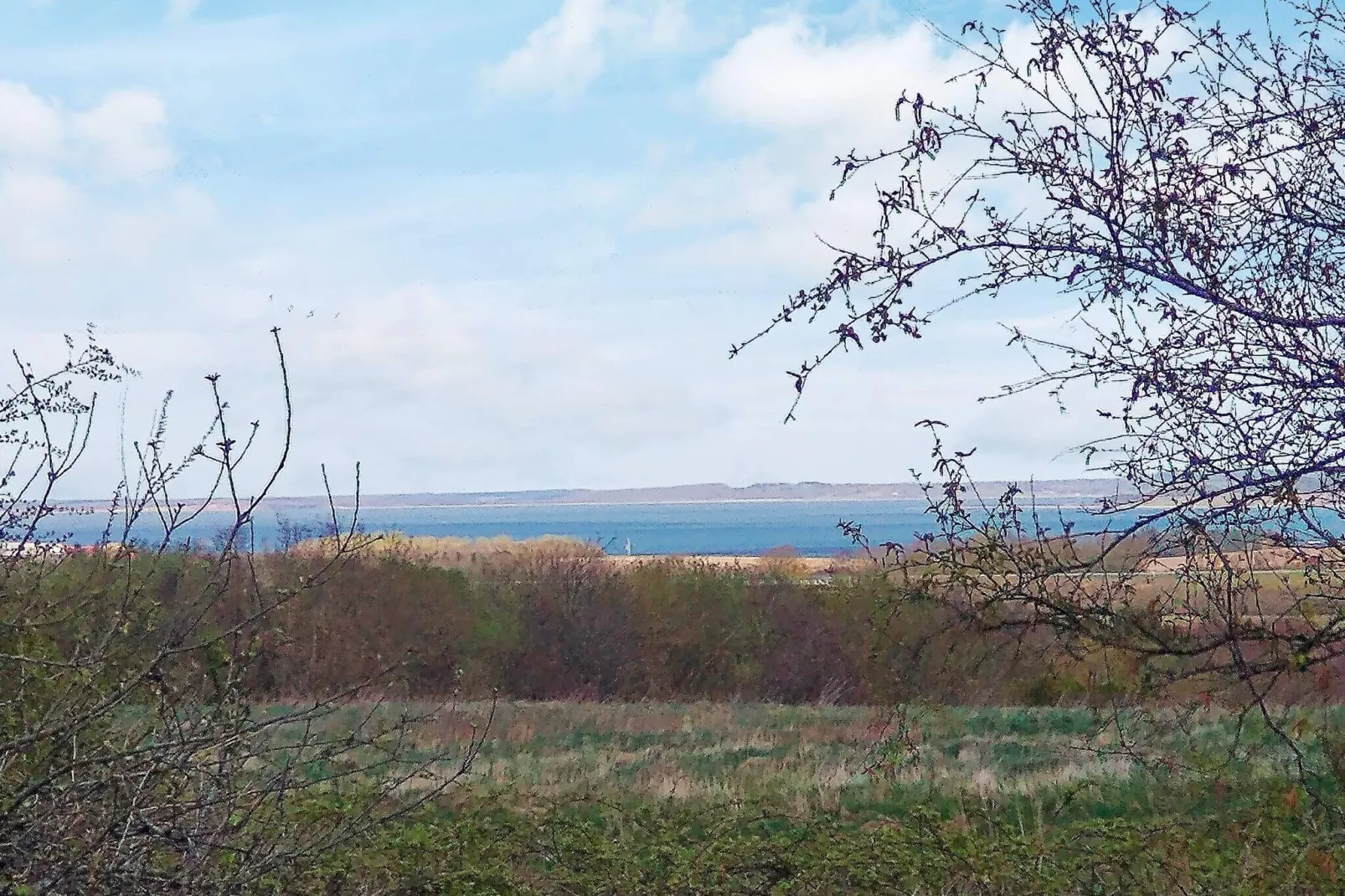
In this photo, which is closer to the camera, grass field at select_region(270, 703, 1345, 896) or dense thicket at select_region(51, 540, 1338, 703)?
grass field at select_region(270, 703, 1345, 896)

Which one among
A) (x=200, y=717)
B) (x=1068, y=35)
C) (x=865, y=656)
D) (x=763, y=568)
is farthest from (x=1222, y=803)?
(x=763, y=568)

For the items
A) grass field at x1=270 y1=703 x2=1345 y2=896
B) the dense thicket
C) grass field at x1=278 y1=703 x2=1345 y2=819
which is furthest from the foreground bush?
the dense thicket

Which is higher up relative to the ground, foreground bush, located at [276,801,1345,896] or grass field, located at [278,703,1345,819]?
foreground bush, located at [276,801,1345,896]

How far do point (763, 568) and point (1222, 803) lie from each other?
59.3 ft

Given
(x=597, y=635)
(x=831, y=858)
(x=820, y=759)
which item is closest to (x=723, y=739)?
(x=820, y=759)

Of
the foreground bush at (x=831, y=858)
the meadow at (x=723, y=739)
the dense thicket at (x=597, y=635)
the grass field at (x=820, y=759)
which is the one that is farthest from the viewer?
the dense thicket at (x=597, y=635)

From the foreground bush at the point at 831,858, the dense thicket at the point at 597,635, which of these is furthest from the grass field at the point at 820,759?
the dense thicket at the point at 597,635

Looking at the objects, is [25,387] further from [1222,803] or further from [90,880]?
[1222,803]

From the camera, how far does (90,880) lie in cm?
353

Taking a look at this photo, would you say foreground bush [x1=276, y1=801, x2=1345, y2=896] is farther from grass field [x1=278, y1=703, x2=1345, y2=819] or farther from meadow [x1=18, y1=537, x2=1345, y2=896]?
grass field [x1=278, y1=703, x2=1345, y2=819]

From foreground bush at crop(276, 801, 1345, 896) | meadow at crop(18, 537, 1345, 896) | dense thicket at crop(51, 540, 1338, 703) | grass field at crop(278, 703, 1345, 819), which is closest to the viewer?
meadow at crop(18, 537, 1345, 896)

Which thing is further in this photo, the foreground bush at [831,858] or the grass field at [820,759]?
the grass field at [820,759]

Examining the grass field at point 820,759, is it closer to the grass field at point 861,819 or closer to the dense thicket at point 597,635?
the grass field at point 861,819

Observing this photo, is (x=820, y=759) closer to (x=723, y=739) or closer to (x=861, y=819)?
(x=723, y=739)
